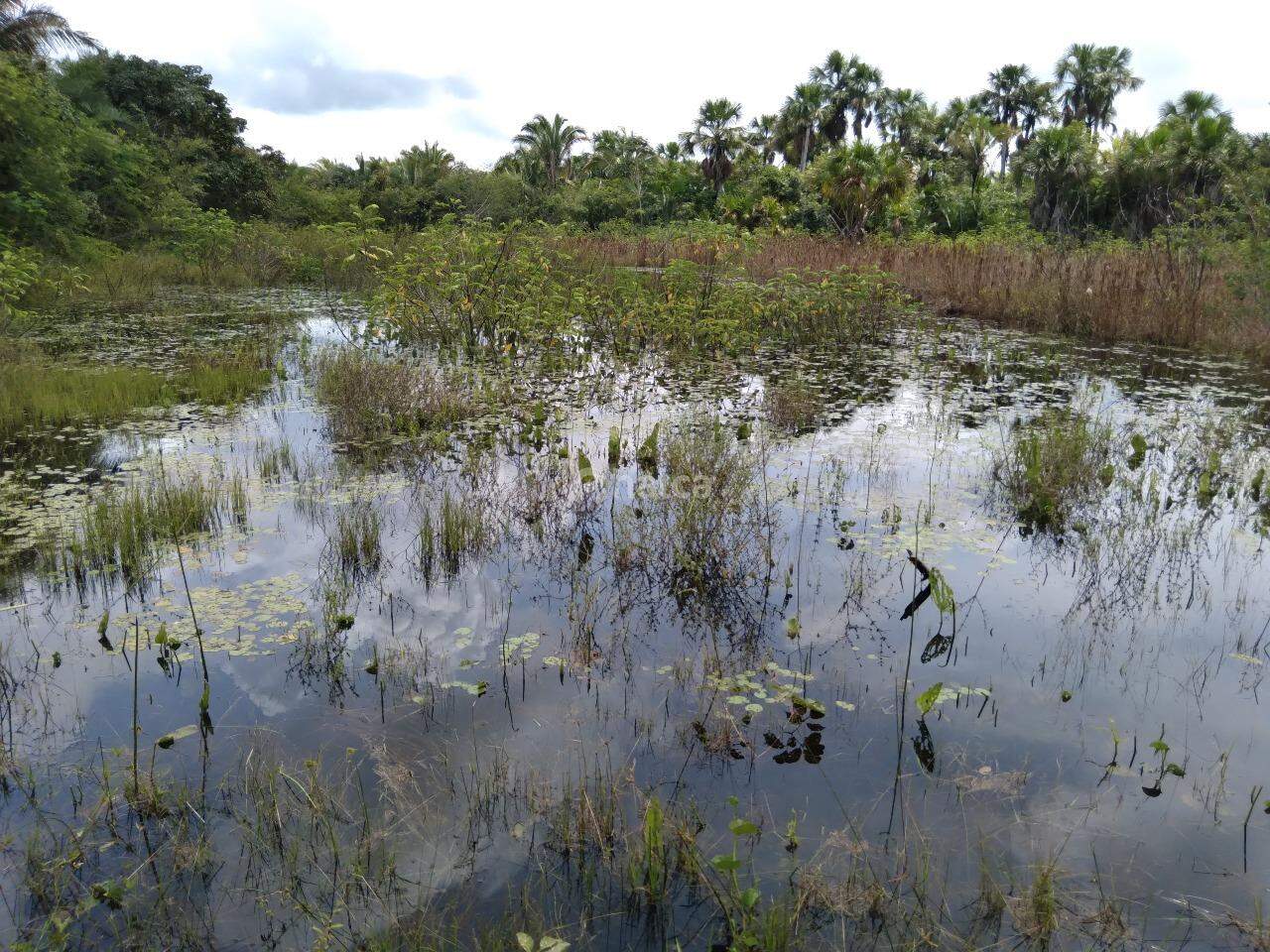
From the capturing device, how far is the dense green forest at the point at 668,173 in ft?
45.4

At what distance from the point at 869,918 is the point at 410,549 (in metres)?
3.25

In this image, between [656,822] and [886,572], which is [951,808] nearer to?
[656,822]

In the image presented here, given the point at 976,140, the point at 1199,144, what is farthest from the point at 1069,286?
the point at 976,140

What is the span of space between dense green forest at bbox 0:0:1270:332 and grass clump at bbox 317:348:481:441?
4.06 metres

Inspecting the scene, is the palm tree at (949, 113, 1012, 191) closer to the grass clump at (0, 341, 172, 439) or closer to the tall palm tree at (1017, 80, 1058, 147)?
the tall palm tree at (1017, 80, 1058, 147)

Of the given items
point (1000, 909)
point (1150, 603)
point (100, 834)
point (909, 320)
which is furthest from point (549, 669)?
point (909, 320)

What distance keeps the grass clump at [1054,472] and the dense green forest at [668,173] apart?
5.38 meters

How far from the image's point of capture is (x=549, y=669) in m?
3.51

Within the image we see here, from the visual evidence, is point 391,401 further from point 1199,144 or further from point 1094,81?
point 1094,81

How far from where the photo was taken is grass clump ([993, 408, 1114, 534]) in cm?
521

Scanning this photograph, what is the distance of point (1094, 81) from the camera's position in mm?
46062

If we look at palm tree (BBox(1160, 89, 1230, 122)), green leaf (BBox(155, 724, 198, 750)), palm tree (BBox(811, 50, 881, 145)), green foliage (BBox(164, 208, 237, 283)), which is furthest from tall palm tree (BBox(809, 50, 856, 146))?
green leaf (BBox(155, 724, 198, 750))

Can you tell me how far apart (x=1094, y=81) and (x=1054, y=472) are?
5166cm

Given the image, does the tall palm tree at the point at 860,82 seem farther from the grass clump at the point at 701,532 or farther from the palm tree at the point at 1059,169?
the grass clump at the point at 701,532
